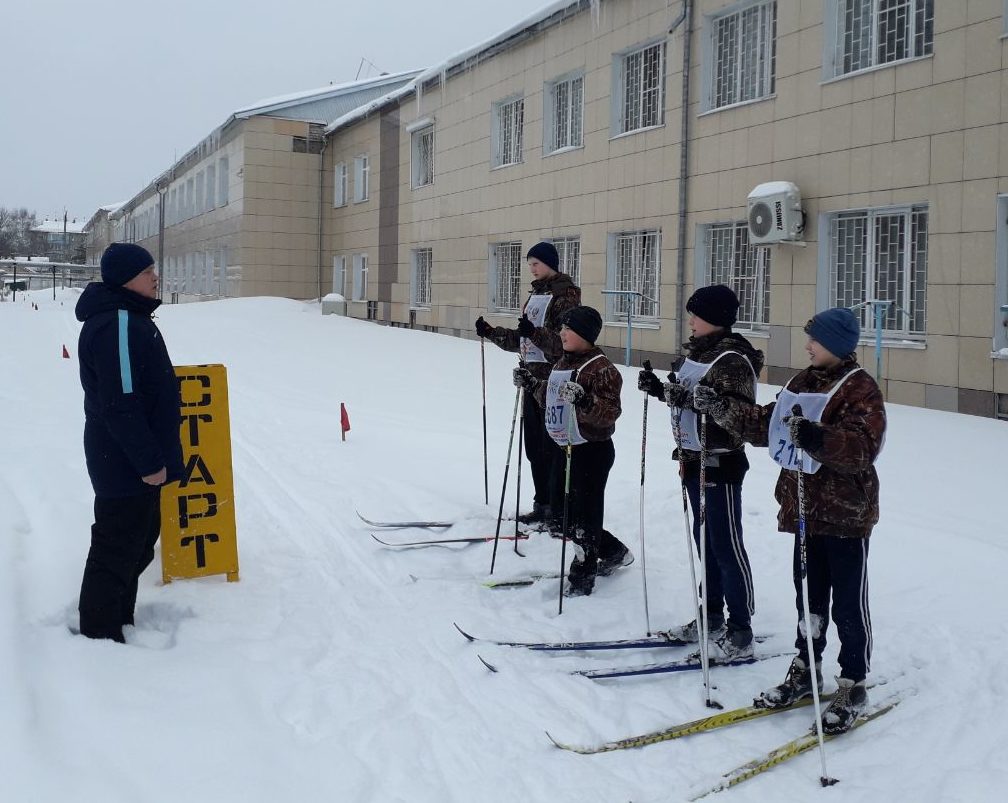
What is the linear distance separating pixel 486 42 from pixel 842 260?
37.0ft

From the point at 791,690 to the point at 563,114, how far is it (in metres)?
15.9

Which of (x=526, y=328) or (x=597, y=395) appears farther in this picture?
(x=526, y=328)

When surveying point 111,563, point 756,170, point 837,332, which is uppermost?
point 756,170

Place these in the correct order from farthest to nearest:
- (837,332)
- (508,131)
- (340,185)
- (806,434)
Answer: (340,185) → (508,131) → (837,332) → (806,434)

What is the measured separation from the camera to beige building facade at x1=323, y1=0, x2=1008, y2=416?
10.4m

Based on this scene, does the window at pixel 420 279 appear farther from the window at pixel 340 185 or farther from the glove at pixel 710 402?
the glove at pixel 710 402

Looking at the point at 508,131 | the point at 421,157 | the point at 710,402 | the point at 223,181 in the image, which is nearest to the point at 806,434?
the point at 710,402

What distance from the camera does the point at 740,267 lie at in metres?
13.8

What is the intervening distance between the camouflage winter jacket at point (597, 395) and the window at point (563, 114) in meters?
12.7

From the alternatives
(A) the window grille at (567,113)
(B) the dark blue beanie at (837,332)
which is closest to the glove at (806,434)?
(B) the dark blue beanie at (837,332)

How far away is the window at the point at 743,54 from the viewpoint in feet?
43.5

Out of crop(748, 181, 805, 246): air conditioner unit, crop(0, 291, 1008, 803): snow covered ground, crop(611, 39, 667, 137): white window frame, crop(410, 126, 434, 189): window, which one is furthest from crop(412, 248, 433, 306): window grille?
crop(0, 291, 1008, 803): snow covered ground

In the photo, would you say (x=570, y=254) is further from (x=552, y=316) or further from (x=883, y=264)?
(x=552, y=316)

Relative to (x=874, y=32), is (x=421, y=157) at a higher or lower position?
higher
